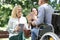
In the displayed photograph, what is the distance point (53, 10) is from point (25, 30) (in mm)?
520

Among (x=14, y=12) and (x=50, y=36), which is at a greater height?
(x=14, y=12)

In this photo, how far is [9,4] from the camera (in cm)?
271

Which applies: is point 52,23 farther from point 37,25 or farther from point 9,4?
point 9,4

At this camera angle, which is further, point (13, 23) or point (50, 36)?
point (13, 23)

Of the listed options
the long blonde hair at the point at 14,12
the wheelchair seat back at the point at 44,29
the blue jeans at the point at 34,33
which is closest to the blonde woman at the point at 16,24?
the long blonde hair at the point at 14,12

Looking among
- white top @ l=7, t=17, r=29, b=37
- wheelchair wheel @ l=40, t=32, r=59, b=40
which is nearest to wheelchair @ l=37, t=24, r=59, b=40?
wheelchair wheel @ l=40, t=32, r=59, b=40

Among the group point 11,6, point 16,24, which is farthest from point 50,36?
point 11,6

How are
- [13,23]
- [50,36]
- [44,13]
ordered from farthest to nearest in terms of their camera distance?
[13,23], [44,13], [50,36]

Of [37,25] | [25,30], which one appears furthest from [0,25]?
[37,25]

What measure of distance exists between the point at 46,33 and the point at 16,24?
0.49m

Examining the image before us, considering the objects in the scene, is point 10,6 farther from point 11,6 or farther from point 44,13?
point 44,13

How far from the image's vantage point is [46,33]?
2.58 metres

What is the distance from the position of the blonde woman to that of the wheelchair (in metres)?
0.26

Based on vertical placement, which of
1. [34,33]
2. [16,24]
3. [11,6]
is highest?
[11,6]
